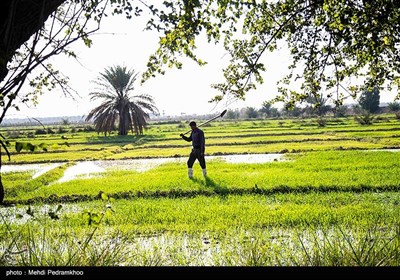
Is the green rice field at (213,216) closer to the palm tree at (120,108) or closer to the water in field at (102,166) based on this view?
the water in field at (102,166)

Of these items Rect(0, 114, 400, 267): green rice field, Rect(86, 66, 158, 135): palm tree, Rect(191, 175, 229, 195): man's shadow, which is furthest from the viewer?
Rect(86, 66, 158, 135): palm tree

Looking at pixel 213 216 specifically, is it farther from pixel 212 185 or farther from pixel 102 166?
pixel 102 166

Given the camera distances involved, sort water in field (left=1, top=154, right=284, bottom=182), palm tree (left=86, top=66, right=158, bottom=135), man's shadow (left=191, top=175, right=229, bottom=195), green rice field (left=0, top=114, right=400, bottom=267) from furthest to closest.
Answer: palm tree (left=86, top=66, right=158, bottom=135), water in field (left=1, top=154, right=284, bottom=182), man's shadow (left=191, top=175, right=229, bottom=195), green rice field (left=0, top=114, right=400, bottom=267)

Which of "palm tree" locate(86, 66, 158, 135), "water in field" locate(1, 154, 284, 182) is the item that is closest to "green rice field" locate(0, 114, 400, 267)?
"water in field" locate(1, 154, 284, 182)

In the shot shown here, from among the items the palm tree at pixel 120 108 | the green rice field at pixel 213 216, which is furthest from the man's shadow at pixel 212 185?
the palm tree at pixel 120 108

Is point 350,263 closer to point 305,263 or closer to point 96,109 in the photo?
point 305,263

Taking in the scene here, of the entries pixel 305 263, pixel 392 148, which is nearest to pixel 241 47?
pixel 305 263

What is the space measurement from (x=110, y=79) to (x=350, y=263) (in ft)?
114

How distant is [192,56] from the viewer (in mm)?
3539

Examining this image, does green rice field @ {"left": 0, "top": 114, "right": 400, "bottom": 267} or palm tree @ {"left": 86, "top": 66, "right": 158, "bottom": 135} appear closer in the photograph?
green rice field @ {"left": 0, "top": 114, "right": 400, "bottom": 267}

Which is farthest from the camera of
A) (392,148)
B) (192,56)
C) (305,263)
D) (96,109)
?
(96,109)

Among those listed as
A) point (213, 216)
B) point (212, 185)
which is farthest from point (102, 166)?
point (213, 216)

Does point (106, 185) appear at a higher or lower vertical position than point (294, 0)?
lower

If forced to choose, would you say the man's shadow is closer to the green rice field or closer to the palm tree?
the green rice field
